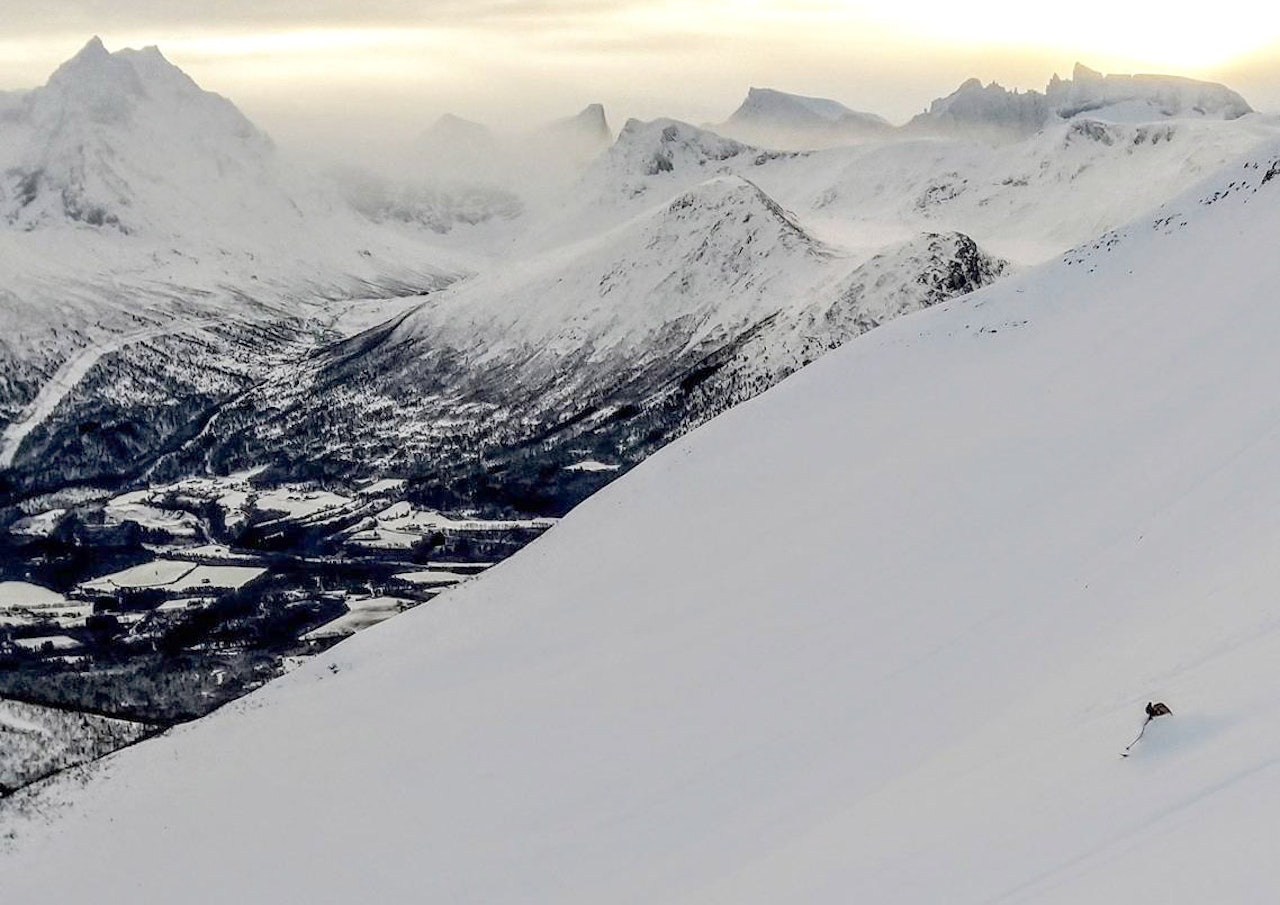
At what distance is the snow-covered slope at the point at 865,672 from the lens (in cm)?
3256

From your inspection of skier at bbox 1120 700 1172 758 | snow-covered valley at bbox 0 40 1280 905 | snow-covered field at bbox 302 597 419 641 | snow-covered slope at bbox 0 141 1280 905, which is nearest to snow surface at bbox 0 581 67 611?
snow-covered field at bbox 302 597 419 641

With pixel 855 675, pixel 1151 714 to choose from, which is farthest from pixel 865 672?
pixel 1151 714

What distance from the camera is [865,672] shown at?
177 feet

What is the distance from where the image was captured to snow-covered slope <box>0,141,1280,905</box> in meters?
32.6

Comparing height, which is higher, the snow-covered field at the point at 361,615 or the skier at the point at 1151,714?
the skier at the point at 1151,714

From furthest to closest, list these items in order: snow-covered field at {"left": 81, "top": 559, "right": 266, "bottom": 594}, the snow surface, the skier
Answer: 1. snow-covered field at {"left": 81, "top": 559, "right": 266, "bottom": 594}
2. the snow surface
3. the skier

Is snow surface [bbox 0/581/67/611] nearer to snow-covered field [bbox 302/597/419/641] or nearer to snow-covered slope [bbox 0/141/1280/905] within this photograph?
snow-covered field [bbox 302/597/419/641]

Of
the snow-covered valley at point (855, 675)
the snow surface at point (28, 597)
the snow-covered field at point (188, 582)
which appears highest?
the snow-covered valley at point (855, 675)

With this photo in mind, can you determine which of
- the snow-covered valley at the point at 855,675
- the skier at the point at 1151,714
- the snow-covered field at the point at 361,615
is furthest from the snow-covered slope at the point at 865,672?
the snow-covered field at the point at 361,615

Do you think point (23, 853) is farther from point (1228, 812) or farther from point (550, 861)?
point (1228, 812)

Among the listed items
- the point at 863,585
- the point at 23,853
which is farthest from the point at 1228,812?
the point at 23,853

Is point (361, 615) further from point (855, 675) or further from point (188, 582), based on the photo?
point (855, 675)

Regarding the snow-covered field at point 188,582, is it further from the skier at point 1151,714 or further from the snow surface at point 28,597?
the skier at point 1151,714

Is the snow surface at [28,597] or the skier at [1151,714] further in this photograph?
the snow surface at [28,597]
